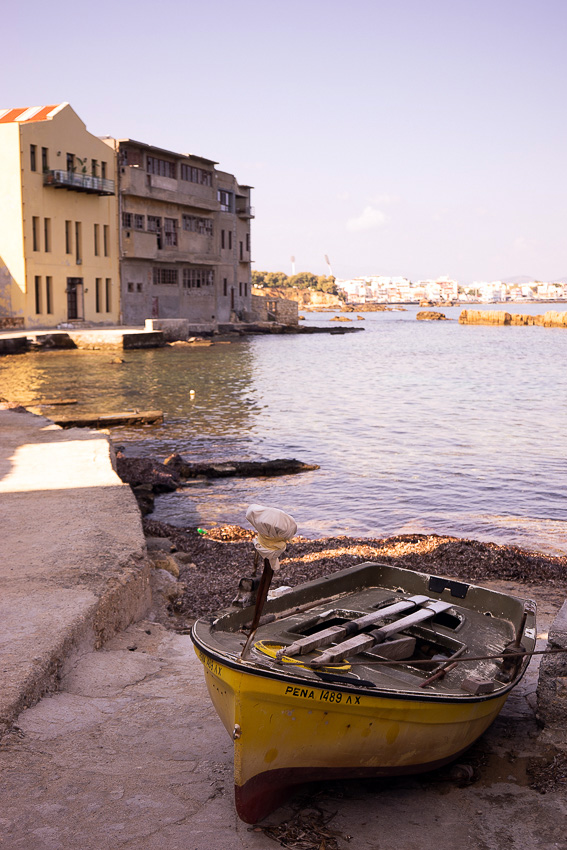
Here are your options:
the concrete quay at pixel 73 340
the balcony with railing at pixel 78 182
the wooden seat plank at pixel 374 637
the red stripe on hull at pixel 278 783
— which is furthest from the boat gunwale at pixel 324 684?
the balcony with railing at pixel 78 182

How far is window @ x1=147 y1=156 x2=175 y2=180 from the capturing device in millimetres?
55125

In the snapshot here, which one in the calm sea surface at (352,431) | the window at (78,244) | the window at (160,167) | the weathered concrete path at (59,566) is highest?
the window at (160,167)

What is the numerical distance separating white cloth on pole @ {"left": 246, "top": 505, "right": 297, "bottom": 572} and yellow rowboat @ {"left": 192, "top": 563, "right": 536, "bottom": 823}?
504mm

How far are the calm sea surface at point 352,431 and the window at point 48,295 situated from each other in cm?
595

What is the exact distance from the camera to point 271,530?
4.34 m

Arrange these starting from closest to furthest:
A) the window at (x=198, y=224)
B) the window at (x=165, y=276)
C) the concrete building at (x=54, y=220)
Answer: the concrete building at (x=54, y=220), the window at (x=165, y=276), the window at (x=198, y=224)

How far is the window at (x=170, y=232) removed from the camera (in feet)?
190

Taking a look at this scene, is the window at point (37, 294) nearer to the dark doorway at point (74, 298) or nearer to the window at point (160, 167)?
the dark doorway at point (74, 298)

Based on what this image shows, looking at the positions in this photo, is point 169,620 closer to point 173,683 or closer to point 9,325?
point 173,683

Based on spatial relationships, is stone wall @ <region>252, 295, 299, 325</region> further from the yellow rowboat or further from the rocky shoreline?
the yellow rowboat

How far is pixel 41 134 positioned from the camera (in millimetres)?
46562

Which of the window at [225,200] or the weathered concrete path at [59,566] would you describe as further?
the window at [225,200]

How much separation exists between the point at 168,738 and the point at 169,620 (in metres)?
2.89

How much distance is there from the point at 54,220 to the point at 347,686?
48.3 metres
